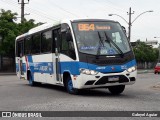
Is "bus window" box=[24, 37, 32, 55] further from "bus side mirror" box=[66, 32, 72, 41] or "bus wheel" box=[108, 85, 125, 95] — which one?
"bus wheel" box=[108, 85, 125, 95]

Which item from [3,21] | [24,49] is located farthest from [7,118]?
[3,21]

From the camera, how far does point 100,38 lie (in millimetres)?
14984

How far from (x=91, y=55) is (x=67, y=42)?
1531 millimetres

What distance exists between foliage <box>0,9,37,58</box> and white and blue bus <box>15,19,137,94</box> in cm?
3129

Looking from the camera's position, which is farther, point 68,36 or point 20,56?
point 20,56

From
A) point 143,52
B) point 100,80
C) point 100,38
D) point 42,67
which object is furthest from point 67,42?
point 143,52

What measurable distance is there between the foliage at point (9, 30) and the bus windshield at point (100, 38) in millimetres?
33422

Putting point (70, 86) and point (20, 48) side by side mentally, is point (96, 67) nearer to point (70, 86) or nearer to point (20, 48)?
point (70, 86)

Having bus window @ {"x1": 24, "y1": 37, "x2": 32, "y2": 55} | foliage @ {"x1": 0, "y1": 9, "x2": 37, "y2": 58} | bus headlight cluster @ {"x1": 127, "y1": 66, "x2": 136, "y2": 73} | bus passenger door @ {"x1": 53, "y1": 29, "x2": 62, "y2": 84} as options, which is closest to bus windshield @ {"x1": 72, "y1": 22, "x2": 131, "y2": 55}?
bus headlight cluster @ {"x1": 127, "y1": 66, "x2": 136, "y2": 73}

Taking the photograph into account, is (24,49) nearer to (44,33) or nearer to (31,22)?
(44,33)

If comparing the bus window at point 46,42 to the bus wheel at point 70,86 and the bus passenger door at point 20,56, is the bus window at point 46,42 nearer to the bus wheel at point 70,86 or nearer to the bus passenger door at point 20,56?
the bus wheel at point 70,86

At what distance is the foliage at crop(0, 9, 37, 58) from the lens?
47.9m

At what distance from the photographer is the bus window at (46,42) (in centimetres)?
1791

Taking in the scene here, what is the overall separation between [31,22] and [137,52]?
3819cm
